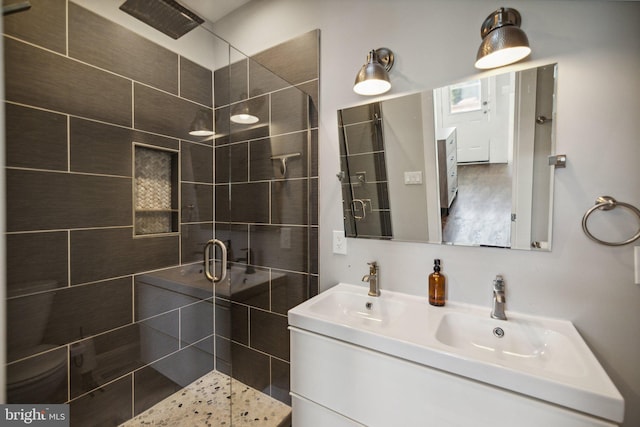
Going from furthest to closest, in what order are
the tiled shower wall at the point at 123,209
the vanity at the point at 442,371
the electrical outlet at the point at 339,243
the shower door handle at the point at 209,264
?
the shower door handle at the point at 209,264
the electrical outlet at the point at 339,243
the tiled shower wall at the point at 123,209
the vanity at the point at 442,371

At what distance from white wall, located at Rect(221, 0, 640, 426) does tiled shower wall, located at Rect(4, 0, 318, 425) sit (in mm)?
620

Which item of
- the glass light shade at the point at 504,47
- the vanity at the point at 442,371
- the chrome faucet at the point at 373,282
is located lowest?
the vanity at the point at 442,371

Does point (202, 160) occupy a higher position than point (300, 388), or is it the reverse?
point (202, 160)

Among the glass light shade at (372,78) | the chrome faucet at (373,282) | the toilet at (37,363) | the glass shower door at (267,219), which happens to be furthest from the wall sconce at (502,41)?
the toilet at (37,363)

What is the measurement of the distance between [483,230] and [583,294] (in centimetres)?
40

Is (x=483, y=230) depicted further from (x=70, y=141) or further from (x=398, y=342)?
(x=70, y=141)

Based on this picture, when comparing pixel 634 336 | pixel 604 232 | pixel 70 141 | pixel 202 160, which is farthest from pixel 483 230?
pixel 70 141

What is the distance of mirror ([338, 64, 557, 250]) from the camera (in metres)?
1.02

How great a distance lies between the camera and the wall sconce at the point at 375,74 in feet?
4.00

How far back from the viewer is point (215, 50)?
1800 mm

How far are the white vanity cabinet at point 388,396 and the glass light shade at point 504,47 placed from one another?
1156 mm

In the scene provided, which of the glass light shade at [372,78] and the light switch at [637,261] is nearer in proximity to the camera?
the light switch at [637,261]

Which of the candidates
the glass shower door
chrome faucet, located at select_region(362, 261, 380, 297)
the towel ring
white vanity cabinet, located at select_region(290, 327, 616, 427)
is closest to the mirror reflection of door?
the towel ring

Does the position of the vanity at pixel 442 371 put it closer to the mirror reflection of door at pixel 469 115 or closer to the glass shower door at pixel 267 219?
the glass shower door at pixel 267 219
